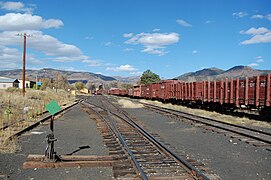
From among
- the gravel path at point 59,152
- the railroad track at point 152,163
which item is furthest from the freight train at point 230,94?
the gravel path at point 59,152

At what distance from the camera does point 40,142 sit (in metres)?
9.27

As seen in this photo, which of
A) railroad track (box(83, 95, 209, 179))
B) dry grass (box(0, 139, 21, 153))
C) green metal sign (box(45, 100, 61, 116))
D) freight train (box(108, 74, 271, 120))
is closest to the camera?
railroad track (box(83, 95, 209, 179))

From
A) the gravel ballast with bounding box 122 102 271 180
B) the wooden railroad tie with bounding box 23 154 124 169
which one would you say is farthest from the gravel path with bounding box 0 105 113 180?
the gravel ballast with bounding box 122 102 271 180

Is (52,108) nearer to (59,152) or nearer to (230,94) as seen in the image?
(59,152)

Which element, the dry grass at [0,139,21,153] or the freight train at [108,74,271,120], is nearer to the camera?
the dry grass at [0,139,21,153]

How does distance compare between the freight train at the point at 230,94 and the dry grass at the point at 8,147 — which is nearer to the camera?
the dry grass at the point at 8,147

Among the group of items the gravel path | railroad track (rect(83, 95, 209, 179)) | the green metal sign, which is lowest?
the gravel path

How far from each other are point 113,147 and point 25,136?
3937mm

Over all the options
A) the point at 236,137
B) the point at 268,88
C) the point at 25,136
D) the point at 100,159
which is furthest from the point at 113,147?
the point at 268,88

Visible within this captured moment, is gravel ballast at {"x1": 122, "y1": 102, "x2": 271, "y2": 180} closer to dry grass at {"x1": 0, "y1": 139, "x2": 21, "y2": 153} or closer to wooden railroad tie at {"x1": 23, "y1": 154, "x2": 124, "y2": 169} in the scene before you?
wooden railroad tie at {"x1": 23, "y1": 154, "x2": 124, "y2": 169}

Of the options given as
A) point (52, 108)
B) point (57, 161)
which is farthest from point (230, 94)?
point (57, 161)

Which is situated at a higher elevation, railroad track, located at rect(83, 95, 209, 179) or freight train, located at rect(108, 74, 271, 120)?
freight train, located at rect(108, 74, 271, 120)

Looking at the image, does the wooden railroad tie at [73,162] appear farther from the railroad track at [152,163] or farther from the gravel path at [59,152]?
the railroad track at [152,163]

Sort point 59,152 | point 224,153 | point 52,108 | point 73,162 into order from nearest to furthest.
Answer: point 73,162, point 52,108, point 59,152, point 224,153
